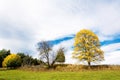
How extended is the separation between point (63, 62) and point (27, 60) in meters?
15.7

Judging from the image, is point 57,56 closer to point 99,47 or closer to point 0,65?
point 99,47

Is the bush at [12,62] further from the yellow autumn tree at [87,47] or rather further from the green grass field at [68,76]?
the green grass field at [68,76]

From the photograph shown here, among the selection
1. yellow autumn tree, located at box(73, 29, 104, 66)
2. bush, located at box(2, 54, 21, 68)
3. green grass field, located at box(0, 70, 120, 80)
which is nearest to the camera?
green grass field, located at box(0, 70, 120, 80)

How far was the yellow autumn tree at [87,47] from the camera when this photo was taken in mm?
58031

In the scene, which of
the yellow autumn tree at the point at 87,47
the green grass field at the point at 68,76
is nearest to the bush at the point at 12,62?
the yellow autumn tree at the point at 87,47

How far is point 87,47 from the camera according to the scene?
58812 millimetres

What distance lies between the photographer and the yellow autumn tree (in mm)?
58031

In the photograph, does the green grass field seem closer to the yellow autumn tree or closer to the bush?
the yellow autumn tree

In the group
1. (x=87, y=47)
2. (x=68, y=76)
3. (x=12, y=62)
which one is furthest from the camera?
(x=12, y=62)

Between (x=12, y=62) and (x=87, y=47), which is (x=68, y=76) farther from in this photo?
(x=12, y=62)

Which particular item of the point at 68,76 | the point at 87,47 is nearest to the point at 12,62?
the point at 87,47

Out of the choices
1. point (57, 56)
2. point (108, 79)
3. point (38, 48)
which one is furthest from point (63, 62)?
point (108, 79)

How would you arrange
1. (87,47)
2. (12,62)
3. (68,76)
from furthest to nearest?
(12,62), (87,47), (68,76)

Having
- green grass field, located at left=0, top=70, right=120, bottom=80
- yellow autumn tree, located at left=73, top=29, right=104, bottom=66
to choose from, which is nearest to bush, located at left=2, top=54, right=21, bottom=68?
yellow autumn tree, located at left=73, top=29, right=104, bottom=66
